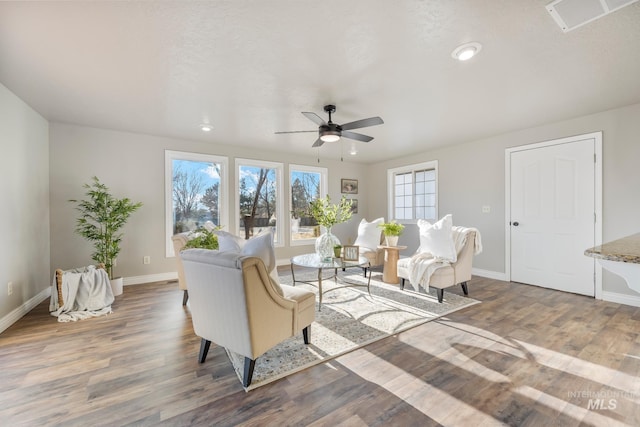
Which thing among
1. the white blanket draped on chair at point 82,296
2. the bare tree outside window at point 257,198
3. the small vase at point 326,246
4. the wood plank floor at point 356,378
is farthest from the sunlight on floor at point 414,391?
the bare tree outside window at point 257,198

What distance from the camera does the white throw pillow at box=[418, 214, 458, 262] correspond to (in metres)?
3.50

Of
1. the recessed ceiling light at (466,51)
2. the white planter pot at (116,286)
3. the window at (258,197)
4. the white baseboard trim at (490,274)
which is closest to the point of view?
the recessed ceiling light at (466,51)

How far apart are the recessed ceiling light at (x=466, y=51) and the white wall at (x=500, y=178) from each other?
2724 mm

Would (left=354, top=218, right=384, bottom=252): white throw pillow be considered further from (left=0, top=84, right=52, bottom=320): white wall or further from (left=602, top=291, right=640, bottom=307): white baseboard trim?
(left=0, top=84, right=52, bottom=320): white wall

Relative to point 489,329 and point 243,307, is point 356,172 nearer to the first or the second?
point 489,329

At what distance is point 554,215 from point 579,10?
3103mm

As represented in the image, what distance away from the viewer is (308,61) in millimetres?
2244

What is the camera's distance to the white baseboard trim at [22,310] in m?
2.66

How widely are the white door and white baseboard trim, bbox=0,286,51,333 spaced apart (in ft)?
21.0

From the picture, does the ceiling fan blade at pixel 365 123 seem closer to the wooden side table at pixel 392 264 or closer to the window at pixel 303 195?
the wooden side table at pixel 392 264

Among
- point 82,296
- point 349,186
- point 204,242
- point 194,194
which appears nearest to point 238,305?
point 204,242

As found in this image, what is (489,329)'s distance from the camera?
2.60 metres

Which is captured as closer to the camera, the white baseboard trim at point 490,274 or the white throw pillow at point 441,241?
the white throw pillow at point 441,241

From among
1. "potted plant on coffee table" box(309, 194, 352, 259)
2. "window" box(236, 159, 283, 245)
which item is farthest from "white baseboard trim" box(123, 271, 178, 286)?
"potted plant on coffee table" box(309, 194, 352, 259)
